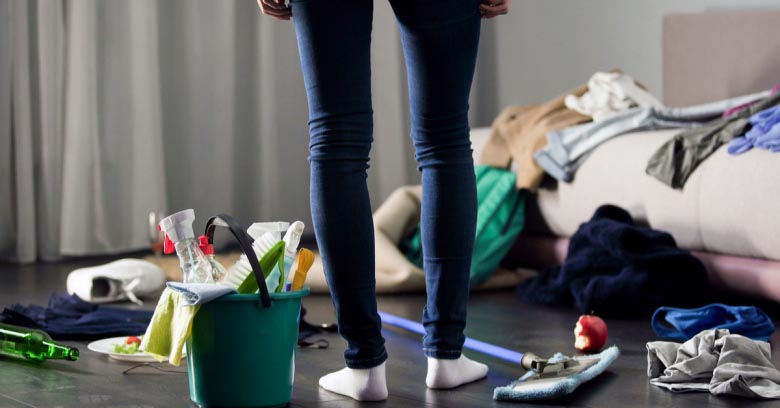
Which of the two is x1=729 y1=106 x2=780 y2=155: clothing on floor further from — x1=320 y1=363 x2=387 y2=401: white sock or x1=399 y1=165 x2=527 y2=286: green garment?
x1=320 y1=363 x2=387 y2=401: white sock

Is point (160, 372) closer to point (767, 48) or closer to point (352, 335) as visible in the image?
point (352, 335)

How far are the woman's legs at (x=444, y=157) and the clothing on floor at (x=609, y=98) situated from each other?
5.80ft

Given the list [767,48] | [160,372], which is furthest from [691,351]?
[767,48]

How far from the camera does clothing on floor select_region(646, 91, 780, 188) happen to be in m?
2.67

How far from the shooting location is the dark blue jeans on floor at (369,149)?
57.8 inches

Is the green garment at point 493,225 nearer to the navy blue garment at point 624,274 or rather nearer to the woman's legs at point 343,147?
the navy blue garment at point 624,274

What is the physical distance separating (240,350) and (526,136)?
1984mm

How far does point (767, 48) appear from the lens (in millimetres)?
3672

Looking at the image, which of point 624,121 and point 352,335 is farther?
point 624,121

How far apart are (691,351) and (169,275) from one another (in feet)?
5.93

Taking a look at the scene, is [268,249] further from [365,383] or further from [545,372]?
[545,372]

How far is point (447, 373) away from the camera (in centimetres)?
165

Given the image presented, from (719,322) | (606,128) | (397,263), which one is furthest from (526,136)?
(719,322)

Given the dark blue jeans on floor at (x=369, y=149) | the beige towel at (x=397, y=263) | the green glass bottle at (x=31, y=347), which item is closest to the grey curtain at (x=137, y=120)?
the beige towel at (x=397, y=263)
